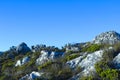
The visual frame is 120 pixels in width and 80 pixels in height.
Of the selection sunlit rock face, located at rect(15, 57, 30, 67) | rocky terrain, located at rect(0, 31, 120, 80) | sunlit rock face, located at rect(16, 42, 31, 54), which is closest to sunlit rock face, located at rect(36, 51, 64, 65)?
rocky terrain, located at rect(0, 31, 120, 80)

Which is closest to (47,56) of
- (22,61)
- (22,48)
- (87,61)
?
(22,61)

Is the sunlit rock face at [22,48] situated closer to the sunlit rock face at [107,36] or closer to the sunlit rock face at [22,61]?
the sunlit rock face at [22,61]

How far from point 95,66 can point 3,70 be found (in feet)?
116

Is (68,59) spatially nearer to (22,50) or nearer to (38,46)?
(22,50)

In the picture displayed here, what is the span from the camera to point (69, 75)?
6819cm

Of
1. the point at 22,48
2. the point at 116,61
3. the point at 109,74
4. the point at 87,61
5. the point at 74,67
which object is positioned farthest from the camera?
the point at 22,48

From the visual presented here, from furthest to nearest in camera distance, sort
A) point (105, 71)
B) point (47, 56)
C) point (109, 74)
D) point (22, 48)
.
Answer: point (22, 48)
point (47, 56)
point (105, 71)
point (109, 74)

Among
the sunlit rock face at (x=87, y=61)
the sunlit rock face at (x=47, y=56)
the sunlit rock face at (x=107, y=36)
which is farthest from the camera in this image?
the sunlit rock face at (x=107, y=36)

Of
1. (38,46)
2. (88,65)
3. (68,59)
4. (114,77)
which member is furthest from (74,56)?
(38,46)

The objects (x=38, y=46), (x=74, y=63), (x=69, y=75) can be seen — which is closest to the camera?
(x=69, y=75)

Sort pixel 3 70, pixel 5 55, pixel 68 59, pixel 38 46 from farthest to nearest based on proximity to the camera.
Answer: pixel 38 46
pixel 5 55
pixel 3 70
pixel 68 59

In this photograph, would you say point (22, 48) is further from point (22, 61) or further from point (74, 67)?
point (74, 67)

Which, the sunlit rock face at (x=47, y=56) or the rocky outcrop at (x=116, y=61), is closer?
the rocky outcrop at (x=116, y=61)

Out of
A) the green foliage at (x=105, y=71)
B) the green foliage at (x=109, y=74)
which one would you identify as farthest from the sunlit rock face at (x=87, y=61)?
the green foliage at (x=109, y=74)
